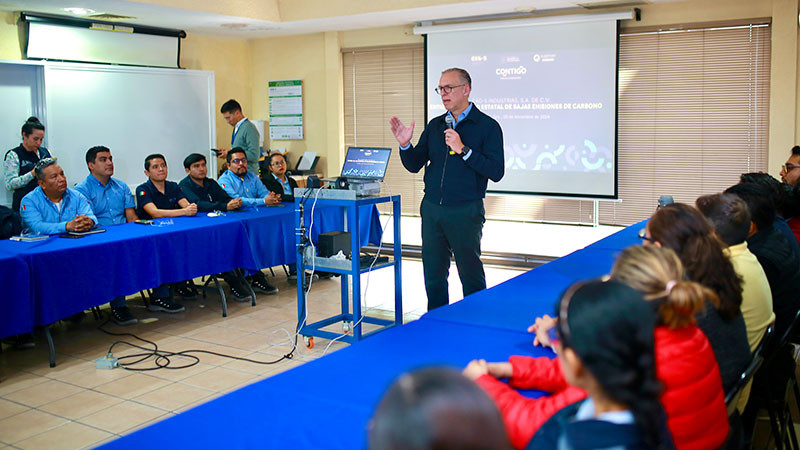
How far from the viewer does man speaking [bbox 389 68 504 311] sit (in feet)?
12.4

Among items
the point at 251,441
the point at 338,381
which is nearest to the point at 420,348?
the point at 338,381

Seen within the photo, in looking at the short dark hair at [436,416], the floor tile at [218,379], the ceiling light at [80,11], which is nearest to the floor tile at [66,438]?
the floor tile at [218,379]

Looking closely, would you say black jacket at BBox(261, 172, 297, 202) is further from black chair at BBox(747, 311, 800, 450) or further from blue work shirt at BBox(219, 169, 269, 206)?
black chair at BBox(747, 311, 800, 450)

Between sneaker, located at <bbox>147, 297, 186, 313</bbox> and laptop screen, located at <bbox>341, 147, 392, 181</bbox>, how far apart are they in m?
1.82

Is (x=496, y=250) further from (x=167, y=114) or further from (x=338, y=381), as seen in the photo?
(x=338, y=381)

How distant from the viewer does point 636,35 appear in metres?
6.59

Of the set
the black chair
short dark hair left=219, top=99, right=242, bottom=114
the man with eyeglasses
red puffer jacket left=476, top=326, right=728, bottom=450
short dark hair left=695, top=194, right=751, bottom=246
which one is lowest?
the black chair

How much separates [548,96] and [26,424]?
5361 millimetres

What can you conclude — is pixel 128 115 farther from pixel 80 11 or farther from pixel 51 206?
pixel 51 206

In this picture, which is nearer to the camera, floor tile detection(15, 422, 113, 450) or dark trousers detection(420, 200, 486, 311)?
floor tile detection(15, 422, 113, 450)

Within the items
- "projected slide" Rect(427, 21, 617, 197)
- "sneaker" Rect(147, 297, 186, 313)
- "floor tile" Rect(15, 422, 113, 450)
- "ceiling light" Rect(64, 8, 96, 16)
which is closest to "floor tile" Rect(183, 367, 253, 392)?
"floor tile" Rect(15, 422, 113, 450)

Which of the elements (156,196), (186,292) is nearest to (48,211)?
(156,196)

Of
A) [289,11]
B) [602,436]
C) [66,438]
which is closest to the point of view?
[602,436]

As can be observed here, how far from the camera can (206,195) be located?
5.59 metres
